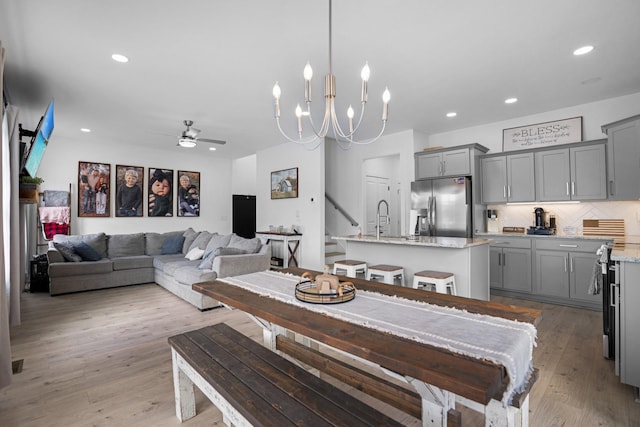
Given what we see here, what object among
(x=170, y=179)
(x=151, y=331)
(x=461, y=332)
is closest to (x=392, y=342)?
(x=461, y=332)

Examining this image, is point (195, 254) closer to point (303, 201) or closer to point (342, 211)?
point (303, 201)

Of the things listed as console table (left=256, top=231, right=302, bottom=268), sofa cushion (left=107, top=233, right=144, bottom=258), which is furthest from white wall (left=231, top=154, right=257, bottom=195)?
sofa cushion (left=107, top=233, right=144, bottom=258)

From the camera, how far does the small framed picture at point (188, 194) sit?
7703 millimetres

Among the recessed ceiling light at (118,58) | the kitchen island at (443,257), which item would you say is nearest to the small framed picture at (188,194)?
the recessed ceiling light at (118,58)

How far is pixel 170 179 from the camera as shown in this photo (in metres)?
7.55

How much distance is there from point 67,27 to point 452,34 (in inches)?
123

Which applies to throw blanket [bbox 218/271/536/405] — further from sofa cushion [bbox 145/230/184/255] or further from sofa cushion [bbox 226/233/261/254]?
sofa cushion [bbox 145/230/184/255]

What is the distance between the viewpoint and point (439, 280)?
3.18m

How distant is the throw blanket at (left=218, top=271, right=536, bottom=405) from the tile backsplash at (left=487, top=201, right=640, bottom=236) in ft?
13.5

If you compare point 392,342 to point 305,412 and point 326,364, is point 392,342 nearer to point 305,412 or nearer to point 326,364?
point 305,412

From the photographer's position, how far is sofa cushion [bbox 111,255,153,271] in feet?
17.3

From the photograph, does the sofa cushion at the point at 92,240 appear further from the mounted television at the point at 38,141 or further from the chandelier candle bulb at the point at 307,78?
the chandelier candle bulb at the point at 307,78

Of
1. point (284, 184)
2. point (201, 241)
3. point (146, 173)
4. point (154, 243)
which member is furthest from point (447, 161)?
point (146, 173)

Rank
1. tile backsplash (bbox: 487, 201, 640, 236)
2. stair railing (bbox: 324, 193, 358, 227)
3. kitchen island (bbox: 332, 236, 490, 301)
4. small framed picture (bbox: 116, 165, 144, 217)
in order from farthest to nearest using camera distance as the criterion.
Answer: small framed picture (bbox: 116, 165, 144, 217)
stair railing (bbox: 324, 193, 358, 227)
tile backsplash (bbox: 487, 201, 640, 236)
kitchen island (bbox: 332, 236, 490, 301)
